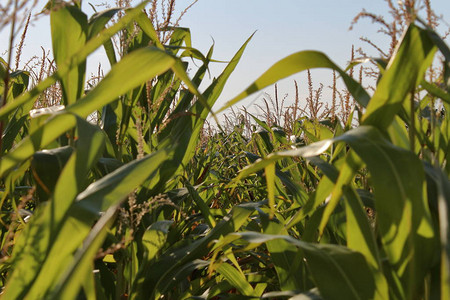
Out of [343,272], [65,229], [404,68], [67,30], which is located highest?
[67,30]

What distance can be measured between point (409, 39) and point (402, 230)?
30 cm

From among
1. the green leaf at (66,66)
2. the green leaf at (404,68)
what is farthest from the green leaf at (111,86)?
the green leaf at (404,68)

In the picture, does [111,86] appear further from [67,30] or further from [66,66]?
[67,30]

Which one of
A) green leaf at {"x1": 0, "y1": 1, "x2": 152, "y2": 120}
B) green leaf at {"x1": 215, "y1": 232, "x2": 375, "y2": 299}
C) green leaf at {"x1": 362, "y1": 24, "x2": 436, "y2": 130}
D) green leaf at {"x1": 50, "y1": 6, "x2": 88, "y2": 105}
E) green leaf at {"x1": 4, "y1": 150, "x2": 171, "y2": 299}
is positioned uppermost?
green leaf at {"x1": 50, "y1": 6, "x2": 88, "y2": 105}

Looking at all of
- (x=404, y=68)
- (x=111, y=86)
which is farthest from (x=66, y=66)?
(x=404, y=68)

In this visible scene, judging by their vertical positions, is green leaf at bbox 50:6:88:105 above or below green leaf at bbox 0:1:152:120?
above

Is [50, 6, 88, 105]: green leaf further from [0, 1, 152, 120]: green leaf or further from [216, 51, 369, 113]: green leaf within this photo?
[216, 51, 369, 113]: green leaf

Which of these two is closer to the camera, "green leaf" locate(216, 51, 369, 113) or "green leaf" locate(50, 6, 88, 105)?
"green leaf" locate(216, 51, 369, 113)

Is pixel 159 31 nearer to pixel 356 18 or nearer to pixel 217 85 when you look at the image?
pixel 217 85

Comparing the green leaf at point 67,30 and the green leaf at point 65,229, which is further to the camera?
the green leaf at point 67,30

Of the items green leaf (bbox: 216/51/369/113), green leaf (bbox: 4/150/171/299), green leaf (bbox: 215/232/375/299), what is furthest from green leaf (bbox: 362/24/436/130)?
green leaf (bbox: 4/150/171/299)

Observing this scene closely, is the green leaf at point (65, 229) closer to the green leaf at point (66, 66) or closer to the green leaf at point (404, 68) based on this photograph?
the green leaf at point (66, 66)

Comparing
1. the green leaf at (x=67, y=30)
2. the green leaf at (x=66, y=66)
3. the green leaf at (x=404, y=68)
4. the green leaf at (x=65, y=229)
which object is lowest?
the green leaf at (x=65, y=229)

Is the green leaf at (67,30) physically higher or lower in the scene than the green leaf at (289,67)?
higher
